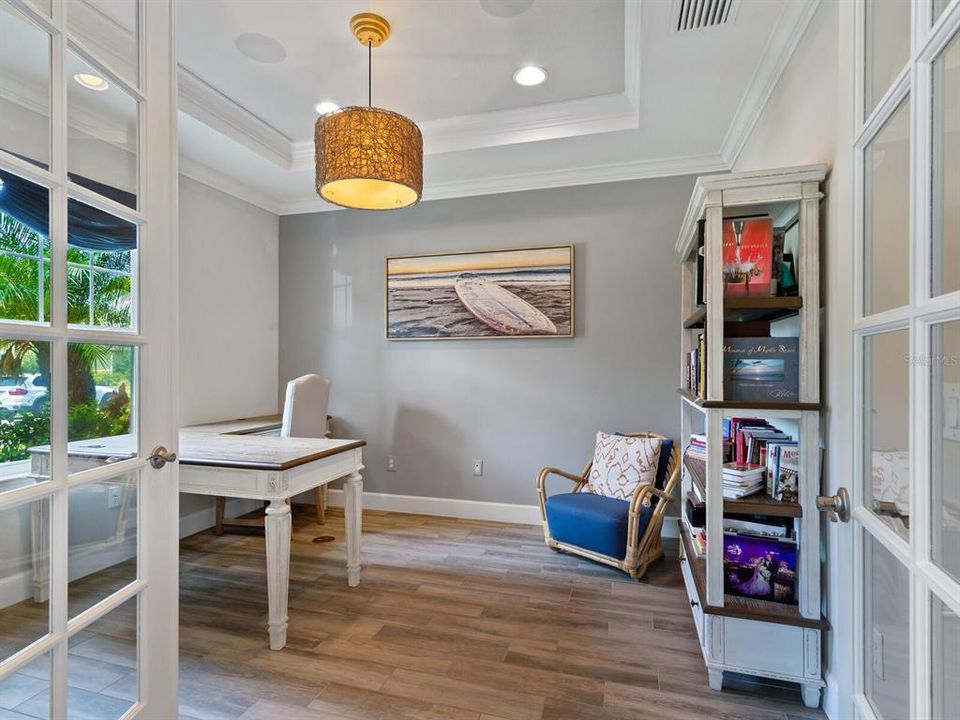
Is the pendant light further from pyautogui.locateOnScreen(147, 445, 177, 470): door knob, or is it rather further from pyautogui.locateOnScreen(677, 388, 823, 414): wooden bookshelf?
pyautogui.locateOnScreen(677, 388, 823, 414): wooden bookshelf

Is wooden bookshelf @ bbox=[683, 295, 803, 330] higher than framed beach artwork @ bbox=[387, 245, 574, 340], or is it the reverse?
framed beach artwork @ bbox=[387, 245, 574, 340]

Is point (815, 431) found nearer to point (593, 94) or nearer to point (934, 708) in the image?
point (934, 708)

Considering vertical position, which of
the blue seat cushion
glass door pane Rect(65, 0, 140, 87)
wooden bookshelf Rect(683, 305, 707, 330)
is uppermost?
glass door pane Rect(65, 0, 140, 87)

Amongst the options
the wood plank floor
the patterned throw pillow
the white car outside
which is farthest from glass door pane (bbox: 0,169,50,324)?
the patterned throw pillow

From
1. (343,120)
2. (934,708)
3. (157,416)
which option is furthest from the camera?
(343,120)

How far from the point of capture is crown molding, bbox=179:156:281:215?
3447 mm

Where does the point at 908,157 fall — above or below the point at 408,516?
above

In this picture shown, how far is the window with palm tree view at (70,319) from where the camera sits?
91cm

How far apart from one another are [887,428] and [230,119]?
3616 mm

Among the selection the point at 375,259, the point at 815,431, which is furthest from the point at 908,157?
the point at 375,259

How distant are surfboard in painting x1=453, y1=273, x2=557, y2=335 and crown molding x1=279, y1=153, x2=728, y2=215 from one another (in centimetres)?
70

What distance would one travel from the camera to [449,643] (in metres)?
2.14

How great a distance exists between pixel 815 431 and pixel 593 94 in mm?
2272

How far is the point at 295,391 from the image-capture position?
336 cm
